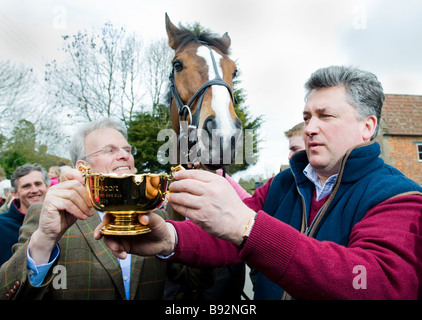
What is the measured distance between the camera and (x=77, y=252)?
72.5 inches

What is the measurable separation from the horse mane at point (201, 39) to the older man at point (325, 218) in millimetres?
1925

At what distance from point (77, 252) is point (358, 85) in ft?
6.41

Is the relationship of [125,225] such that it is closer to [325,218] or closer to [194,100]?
[325,218]

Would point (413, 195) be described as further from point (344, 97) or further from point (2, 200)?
point (2, 200)

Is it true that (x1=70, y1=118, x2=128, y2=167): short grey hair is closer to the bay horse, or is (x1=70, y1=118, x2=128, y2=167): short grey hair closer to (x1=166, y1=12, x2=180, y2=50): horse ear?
the bay horse

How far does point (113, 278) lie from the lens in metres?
1.82

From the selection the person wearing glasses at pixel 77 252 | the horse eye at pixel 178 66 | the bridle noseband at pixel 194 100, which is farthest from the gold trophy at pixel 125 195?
the horse eye at pixel 178 66

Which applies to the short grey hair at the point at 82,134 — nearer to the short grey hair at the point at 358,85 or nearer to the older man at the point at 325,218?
the older man at the point at 325,218

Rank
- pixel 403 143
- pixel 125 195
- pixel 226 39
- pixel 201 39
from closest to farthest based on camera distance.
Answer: pixel 125 195, pixel 201 39, pixel 226 39, pixel 403 143

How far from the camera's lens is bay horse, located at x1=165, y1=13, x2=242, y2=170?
2.69 m

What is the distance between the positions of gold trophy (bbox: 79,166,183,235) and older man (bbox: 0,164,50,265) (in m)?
2.76

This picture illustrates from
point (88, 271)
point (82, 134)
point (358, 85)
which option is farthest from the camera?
point (82, 134)

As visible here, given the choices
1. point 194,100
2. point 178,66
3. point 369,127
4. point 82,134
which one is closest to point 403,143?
point 178,66
